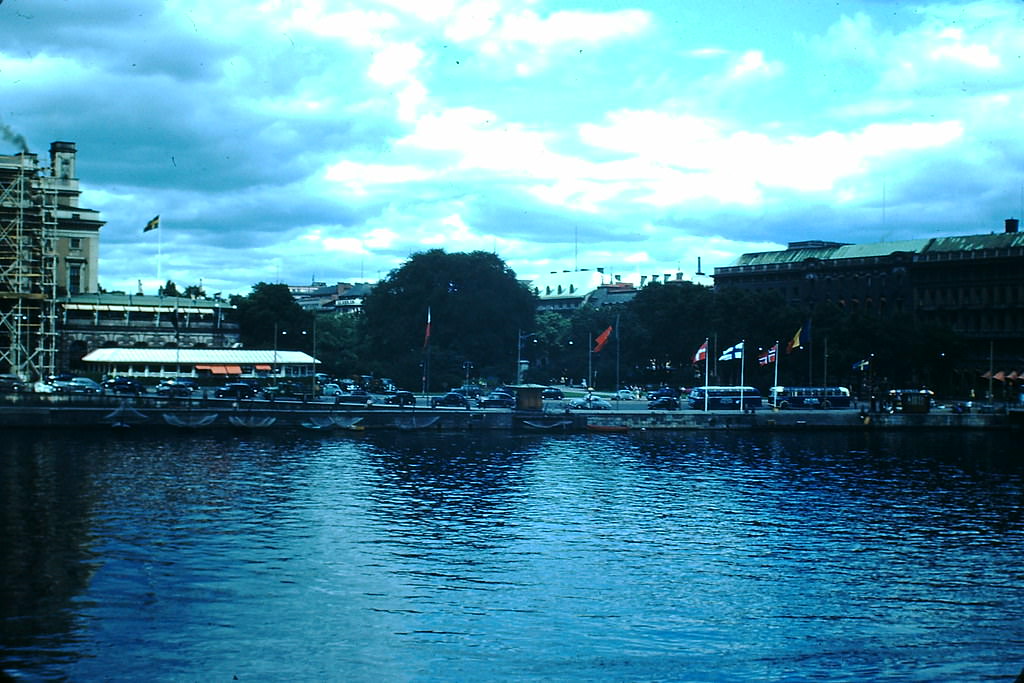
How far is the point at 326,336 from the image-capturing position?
151375mm

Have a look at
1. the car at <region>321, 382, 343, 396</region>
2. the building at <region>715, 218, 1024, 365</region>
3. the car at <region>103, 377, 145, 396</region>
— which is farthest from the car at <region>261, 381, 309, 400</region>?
the building at <region>715, 218, 1024, 365</region>

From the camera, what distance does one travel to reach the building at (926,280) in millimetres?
143750

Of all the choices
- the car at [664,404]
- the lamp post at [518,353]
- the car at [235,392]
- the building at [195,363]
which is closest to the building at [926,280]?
the lamp post at [518,353]

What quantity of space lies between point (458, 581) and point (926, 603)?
13654 mm

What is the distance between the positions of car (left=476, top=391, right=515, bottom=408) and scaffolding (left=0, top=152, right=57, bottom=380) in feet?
118

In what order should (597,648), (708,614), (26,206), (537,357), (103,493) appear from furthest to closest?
(537,357), (26,206), (103,493), (708,614), (597,648)

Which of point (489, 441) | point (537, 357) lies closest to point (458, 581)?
point (489, 441)

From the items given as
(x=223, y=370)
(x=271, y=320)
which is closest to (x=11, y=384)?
(x=223, y=370)

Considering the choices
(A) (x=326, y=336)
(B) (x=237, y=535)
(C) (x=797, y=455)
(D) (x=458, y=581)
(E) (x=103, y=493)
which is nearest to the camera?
(D) (x=458, y=581)

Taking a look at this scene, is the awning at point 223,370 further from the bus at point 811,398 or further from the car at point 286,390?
the bus at point 811,398

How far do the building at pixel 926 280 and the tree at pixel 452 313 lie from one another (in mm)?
38636

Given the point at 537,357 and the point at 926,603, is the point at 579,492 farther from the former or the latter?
the point at 537,357

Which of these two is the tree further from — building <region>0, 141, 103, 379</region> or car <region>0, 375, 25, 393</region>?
car <region>0, 375, 25, 393</region>

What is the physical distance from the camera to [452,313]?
14138cm
